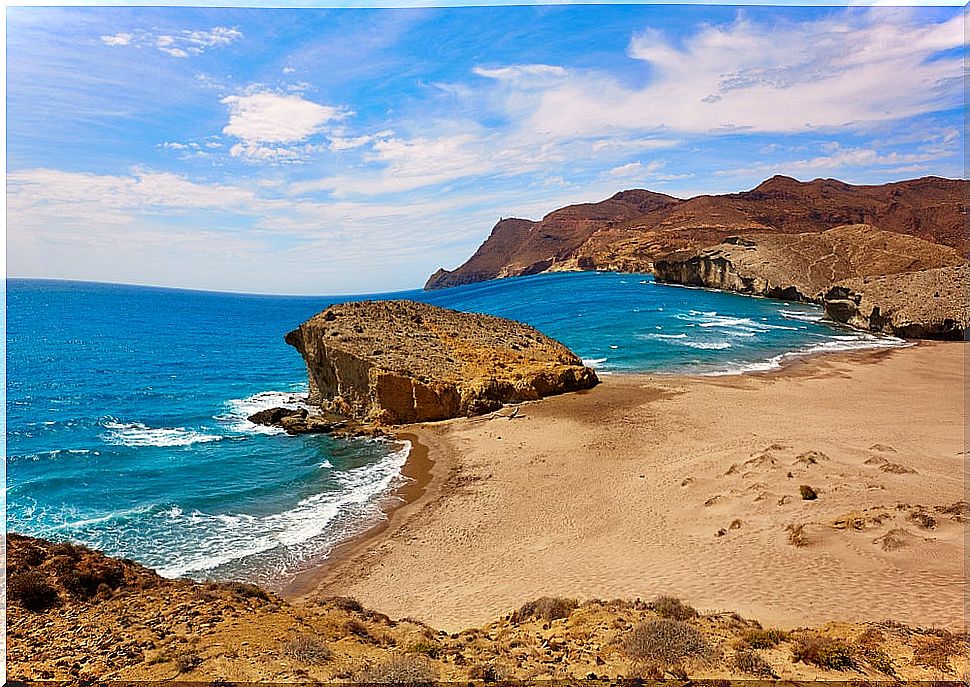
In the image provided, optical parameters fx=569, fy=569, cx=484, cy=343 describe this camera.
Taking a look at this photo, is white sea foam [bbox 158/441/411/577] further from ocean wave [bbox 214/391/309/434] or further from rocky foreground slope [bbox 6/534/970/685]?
ocean wave [bbox 214/391/309/434]

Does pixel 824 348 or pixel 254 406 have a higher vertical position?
pixel 824 348

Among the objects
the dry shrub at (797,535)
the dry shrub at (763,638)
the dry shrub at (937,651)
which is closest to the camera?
the dry shrub at (937,651)

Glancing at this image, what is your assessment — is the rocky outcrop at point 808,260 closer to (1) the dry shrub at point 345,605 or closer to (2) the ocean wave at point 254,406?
(2) the ocean wave at point 254,406

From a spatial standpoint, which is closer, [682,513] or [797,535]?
[797,535]

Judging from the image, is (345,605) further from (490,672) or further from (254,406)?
(254,406)

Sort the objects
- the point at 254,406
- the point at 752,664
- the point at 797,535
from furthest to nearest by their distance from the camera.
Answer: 1. the point at 254,406
2. the point at 797,535
3. the point at 752,664

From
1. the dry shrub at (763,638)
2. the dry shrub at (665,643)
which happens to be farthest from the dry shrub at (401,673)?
the dry shrub at (763,638)

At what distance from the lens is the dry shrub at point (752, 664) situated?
457 cm

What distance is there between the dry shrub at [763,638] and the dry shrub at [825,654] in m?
0.17

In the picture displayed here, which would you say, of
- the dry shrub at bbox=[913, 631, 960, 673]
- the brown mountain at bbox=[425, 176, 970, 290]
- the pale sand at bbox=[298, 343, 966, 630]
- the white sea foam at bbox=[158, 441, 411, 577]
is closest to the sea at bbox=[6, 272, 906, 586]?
the white sea foam at bbox=[158, 441, 411, 577]

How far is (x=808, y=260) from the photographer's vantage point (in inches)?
2216

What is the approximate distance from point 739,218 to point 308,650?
90966 millimetres

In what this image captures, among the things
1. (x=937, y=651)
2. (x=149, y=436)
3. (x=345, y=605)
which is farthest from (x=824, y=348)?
(x=149, y=436)

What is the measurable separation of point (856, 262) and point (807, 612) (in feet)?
178
